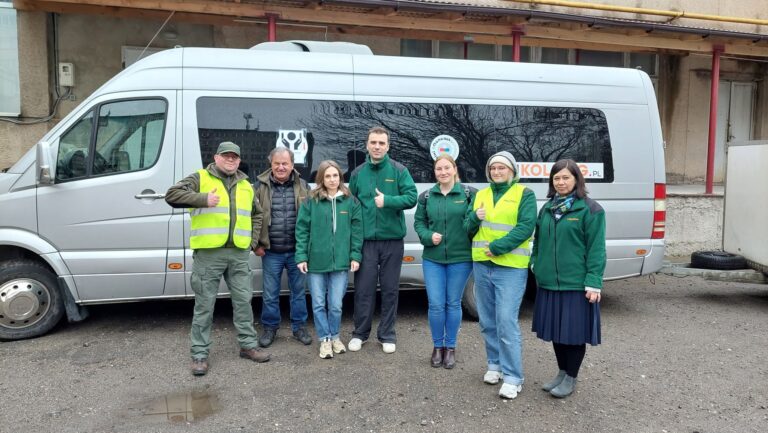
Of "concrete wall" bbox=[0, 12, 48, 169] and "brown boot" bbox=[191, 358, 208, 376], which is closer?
"brown boot" bbox=[191, 358, 208, 376]

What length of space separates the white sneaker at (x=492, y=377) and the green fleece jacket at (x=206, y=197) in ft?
6.87

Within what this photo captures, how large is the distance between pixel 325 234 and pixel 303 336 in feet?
3.57

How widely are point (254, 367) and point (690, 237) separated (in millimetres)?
7771

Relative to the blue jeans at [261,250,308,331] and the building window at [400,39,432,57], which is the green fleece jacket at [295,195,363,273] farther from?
the building window at [400,39,432,57]

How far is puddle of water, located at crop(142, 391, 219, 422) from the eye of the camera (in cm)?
392

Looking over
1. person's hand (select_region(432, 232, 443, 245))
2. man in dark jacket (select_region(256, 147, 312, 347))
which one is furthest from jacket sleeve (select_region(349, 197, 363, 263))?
person's hand (select_region(432, 232, 443, 245))

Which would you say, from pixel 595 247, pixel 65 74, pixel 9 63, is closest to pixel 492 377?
pixel 595 247

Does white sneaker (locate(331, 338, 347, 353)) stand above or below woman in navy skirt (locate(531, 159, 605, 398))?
below

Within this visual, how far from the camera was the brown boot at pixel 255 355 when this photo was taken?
4.89 metres

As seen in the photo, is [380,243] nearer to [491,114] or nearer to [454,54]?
[491,114]

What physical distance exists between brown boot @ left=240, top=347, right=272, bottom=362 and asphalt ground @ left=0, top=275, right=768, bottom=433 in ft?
0.18

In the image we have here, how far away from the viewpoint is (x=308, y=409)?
4.05 m

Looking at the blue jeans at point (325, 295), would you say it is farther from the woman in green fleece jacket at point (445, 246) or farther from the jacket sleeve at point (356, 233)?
the woman in green fleece jacket at point (445, 246)

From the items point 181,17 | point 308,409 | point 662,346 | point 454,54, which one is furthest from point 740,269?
point 181,17
